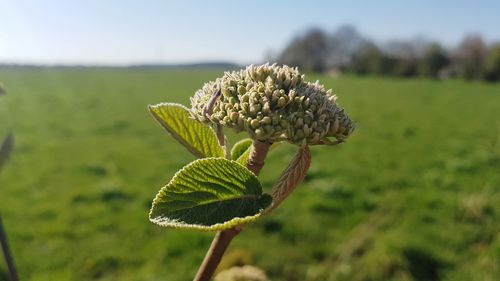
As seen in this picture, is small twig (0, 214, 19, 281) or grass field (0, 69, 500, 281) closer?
small twig (0, 214, 19, 281)

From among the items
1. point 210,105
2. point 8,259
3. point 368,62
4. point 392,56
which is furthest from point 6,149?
point 392,56

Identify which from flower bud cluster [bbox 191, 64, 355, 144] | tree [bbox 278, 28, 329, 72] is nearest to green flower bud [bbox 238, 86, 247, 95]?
flower bud cluster [bbox 191, 64, 355, 144]

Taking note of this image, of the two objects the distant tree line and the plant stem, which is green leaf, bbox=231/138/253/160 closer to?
the plant stem

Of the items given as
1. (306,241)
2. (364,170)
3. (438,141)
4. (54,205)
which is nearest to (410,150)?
(438,141)

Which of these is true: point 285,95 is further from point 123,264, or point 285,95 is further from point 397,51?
point 397,51

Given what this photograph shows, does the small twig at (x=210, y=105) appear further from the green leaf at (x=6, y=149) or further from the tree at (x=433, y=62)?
the tree at (x=433, y=62)

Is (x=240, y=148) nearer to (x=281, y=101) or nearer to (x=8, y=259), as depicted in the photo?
(x=281, y=101)
